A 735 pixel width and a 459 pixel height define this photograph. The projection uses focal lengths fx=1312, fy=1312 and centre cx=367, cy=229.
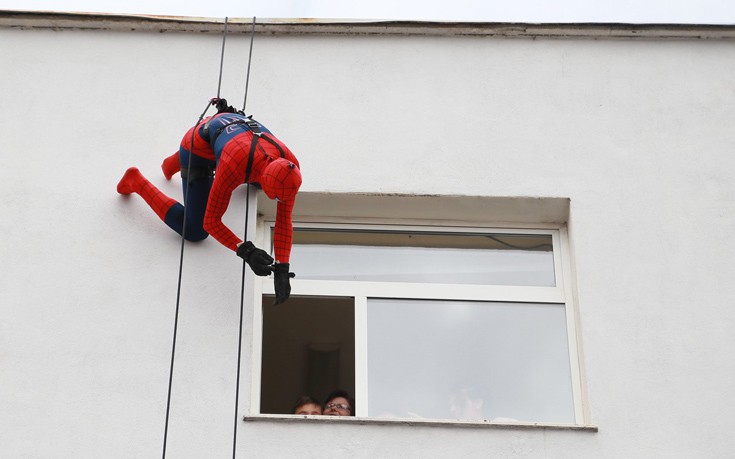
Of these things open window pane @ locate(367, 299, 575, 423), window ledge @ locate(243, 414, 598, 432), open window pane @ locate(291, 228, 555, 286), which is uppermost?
open window pane @ locate(291, 228, 555, 286)

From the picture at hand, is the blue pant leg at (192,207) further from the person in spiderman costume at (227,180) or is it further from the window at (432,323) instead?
the window at (432,323)

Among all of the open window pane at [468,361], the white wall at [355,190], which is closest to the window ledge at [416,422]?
the white wall at [355,190]

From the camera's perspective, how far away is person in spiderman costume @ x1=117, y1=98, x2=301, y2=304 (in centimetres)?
621

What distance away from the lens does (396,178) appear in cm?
693

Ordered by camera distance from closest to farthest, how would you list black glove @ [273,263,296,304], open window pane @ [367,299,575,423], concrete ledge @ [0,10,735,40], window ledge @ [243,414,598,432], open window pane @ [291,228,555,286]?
window ledge @ [243,414,598,432] → black glove @ [273,263,296,304] → open window pane @ [367,299,575,423] → open window pane @ [291,228,555,286] → concrete ledge @ [0,10,735,40]

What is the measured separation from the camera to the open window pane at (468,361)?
21.5ft

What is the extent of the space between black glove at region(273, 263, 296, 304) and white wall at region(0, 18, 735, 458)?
35 cm

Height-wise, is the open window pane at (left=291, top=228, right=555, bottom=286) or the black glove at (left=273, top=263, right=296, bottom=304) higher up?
the open window pane at (left=291, top=228, right=555, bottom=286)

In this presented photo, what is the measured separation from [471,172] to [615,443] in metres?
1.65

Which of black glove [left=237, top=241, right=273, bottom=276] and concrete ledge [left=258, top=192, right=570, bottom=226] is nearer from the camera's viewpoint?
black glove [left=237, top=241, right=273, bottom=276]

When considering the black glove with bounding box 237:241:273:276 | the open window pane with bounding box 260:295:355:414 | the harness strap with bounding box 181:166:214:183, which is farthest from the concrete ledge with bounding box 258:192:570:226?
the black glove with bounding box 237:241:273:276

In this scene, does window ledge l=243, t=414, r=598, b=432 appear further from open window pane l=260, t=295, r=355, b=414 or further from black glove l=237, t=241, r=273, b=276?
black glove l=237, t=241, r=273, b=276

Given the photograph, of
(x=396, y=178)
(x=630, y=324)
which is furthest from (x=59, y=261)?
(x=630, y=324)

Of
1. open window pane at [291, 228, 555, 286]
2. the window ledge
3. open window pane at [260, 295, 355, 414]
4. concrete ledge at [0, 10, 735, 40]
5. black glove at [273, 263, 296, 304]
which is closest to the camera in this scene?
the window ledge
